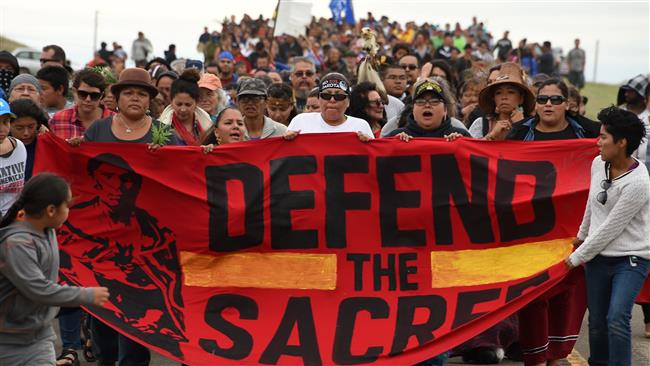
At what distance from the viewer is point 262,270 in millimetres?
7938

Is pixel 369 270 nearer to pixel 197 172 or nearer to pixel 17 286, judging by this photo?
pixel 197 172

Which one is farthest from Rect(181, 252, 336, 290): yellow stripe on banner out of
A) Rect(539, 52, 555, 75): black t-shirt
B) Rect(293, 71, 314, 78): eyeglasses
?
Rect(539, 52, 555, 75): black t-shirt

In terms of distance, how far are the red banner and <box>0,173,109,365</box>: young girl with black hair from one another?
1.76m

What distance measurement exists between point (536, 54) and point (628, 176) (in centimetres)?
2595

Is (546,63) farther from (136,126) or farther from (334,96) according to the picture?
(136,126)

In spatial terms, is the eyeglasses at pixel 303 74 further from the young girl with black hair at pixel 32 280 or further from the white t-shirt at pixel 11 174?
the young girl with black hair at pixel 32 280

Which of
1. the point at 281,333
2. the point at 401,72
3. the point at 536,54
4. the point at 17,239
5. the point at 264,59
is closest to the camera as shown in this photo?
the point at 17,239

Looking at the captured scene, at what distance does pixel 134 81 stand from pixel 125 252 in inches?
47.1

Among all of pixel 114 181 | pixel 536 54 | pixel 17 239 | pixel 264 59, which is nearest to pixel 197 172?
pixel 114 181

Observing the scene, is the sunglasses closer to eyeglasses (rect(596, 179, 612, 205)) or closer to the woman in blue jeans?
the woman in blue jeans

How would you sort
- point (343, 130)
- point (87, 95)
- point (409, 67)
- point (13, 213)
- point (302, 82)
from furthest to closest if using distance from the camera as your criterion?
point (409, 67) < point (302, 82) < point (87, 95) < point (343, 130) < point (13, 213)

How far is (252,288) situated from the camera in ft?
25.9

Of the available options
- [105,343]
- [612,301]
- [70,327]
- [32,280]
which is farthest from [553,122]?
[32,280]

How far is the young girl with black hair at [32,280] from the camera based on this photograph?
18.9 feet
